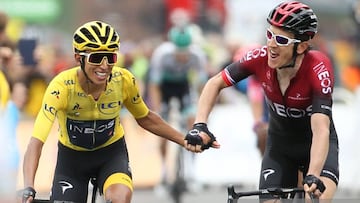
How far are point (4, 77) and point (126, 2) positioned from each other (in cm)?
1793

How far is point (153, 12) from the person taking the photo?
94.8 ft

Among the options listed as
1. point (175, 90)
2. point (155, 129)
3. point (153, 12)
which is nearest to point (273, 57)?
point (155, 129)

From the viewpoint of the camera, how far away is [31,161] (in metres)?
8.42

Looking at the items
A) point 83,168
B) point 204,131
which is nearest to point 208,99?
point 204,131

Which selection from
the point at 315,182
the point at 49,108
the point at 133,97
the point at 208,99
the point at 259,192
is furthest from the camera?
the point at 133,97

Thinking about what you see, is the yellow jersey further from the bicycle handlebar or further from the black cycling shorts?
the bicycle handlebar

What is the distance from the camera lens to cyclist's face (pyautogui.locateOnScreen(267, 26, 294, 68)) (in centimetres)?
866

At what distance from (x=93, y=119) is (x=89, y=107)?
0.37 feet

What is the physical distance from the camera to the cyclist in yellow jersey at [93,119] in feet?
28.9

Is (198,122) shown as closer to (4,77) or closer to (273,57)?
(273,57)

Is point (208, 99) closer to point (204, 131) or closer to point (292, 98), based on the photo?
point (204, 131)

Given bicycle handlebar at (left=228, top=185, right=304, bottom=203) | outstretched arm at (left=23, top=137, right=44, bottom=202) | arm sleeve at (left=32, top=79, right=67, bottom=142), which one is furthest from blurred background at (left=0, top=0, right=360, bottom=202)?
bicycle handlebar at (left=228, top=185, right=304, bottom=203)

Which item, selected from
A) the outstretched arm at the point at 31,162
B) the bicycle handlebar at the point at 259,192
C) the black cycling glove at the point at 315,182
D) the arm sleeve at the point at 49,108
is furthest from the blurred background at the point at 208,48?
the black cycling glove at the point at 315,182

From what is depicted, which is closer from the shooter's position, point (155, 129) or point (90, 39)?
point (90, 39)
